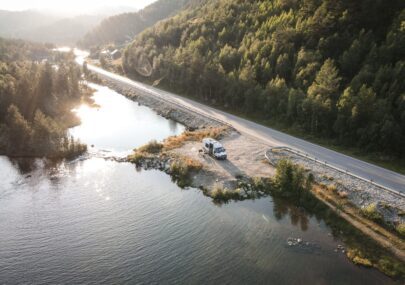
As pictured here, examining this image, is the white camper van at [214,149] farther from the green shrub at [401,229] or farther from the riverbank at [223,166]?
the green shrub at [401,229]

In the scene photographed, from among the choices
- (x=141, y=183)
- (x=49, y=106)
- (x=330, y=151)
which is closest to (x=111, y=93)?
(x=49, y=106)

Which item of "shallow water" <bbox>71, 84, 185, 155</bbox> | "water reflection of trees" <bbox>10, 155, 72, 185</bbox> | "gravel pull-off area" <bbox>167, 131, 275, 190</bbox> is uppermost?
"gravel pull-off area" <bbox>167, 131, 275, 190</bbox>

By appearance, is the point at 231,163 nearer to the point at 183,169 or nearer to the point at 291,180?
the point at 183,169

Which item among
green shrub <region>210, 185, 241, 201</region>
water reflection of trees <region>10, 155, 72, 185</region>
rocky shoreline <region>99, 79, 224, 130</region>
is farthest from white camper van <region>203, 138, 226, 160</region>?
water reflection of trees <region>10, 155, 72, 185</region>

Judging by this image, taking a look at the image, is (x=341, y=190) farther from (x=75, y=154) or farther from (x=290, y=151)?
(x=75, y=154)

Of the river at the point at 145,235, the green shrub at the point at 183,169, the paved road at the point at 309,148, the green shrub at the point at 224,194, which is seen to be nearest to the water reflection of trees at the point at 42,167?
the river at the point at 145,235

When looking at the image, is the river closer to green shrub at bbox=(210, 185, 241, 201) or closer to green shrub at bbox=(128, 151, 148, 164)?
green shrub at bbox=(210, 185, 241, 201)

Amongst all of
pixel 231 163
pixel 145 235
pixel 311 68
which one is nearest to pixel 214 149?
pixel 231 163
